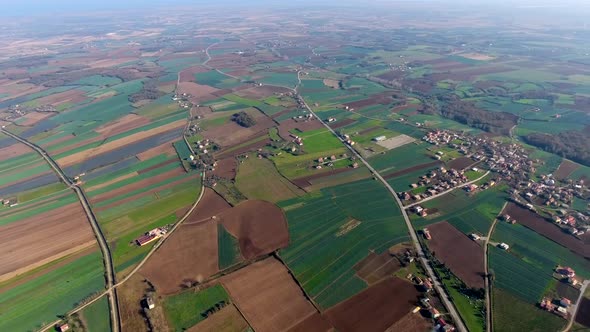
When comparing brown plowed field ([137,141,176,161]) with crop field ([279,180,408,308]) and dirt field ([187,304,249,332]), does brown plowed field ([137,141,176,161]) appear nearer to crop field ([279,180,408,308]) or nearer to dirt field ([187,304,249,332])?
crop field ([279,180,408,308])

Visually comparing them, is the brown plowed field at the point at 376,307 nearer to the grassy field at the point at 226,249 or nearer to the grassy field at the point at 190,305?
the grassy field at the point at 190,305

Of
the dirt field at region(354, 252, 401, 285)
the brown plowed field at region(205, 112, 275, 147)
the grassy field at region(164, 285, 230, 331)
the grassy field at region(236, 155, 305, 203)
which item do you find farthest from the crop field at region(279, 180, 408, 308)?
the brown plowed field at region(205, 112, 275, 147)

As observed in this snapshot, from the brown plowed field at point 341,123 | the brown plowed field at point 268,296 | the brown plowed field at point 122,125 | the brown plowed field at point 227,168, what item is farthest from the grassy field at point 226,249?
the brown plowed field at point 122,125

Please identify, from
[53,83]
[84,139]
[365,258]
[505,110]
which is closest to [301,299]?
[365,258]

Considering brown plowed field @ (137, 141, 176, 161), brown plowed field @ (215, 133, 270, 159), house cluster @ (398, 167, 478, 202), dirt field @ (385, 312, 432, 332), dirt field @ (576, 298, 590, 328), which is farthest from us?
brown plowed field @ (137, 141, 176, 161)

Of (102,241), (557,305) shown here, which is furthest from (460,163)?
(102,241)

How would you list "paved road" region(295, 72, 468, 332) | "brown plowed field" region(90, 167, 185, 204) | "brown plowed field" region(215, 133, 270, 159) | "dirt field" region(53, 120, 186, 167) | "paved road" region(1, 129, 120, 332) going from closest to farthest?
"paved road" region(295, 72, 468, 332), "paved road" region(1, 129, 120, 332), "brown plowed field" region(90, 167, 185, 204), "brown plowed field" region(215, 133, 270, 159), "dirt field" region(53, 120, 186, 167)

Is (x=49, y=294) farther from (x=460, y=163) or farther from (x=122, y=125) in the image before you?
(x=460, y=163)
